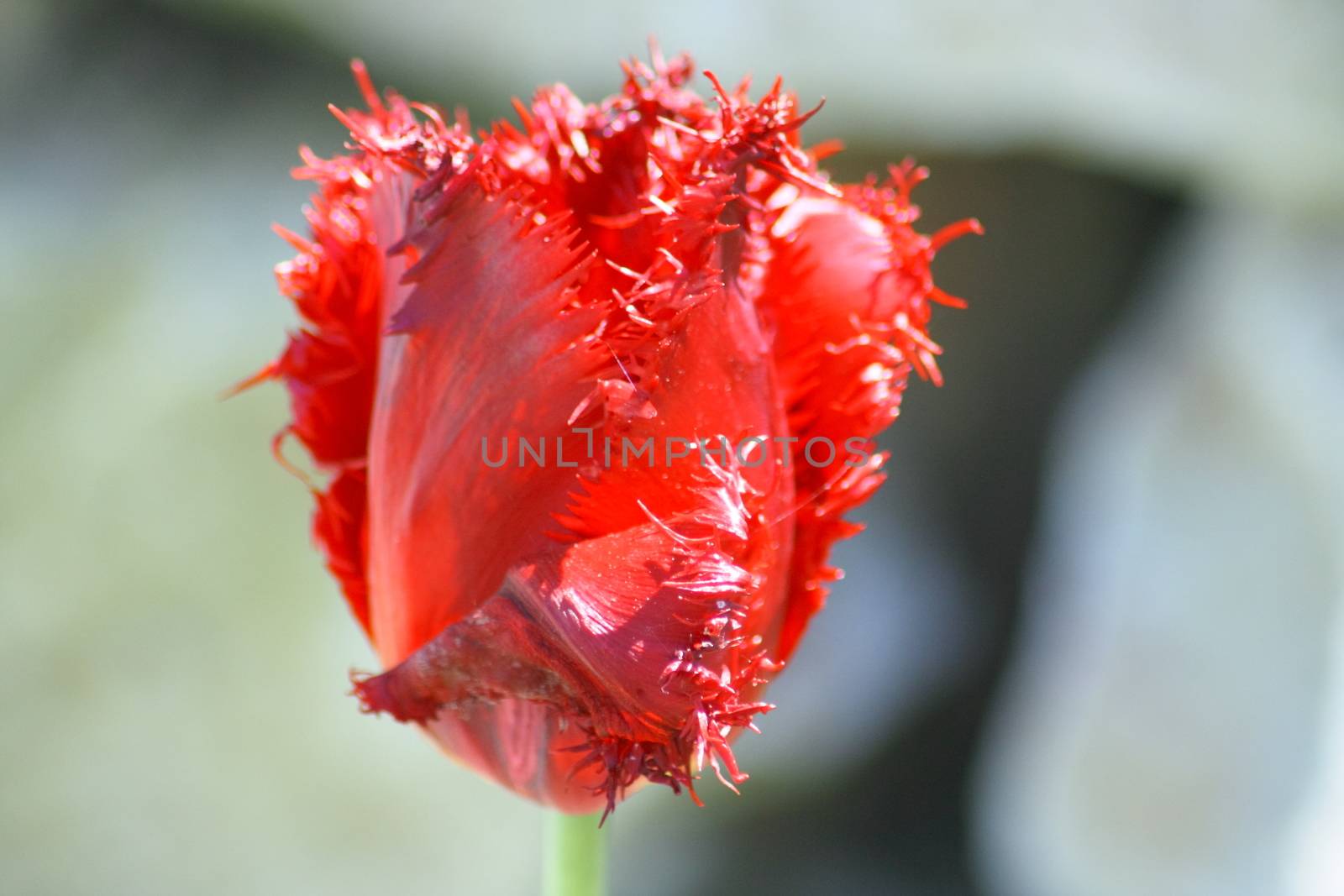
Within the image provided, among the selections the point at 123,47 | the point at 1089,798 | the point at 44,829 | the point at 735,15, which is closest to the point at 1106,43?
the point at 735,15

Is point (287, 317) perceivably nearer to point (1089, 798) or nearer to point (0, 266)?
point (0, 266)

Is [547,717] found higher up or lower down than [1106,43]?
lower down

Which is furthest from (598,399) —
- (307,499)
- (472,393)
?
(307,499)

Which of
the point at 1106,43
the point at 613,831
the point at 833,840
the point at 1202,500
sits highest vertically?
the point at 1106,43

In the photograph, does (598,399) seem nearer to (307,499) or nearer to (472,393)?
(472,393)

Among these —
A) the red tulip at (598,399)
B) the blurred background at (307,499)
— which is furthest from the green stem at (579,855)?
the blurred background at (307,499)

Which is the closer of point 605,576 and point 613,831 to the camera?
point 605,576
